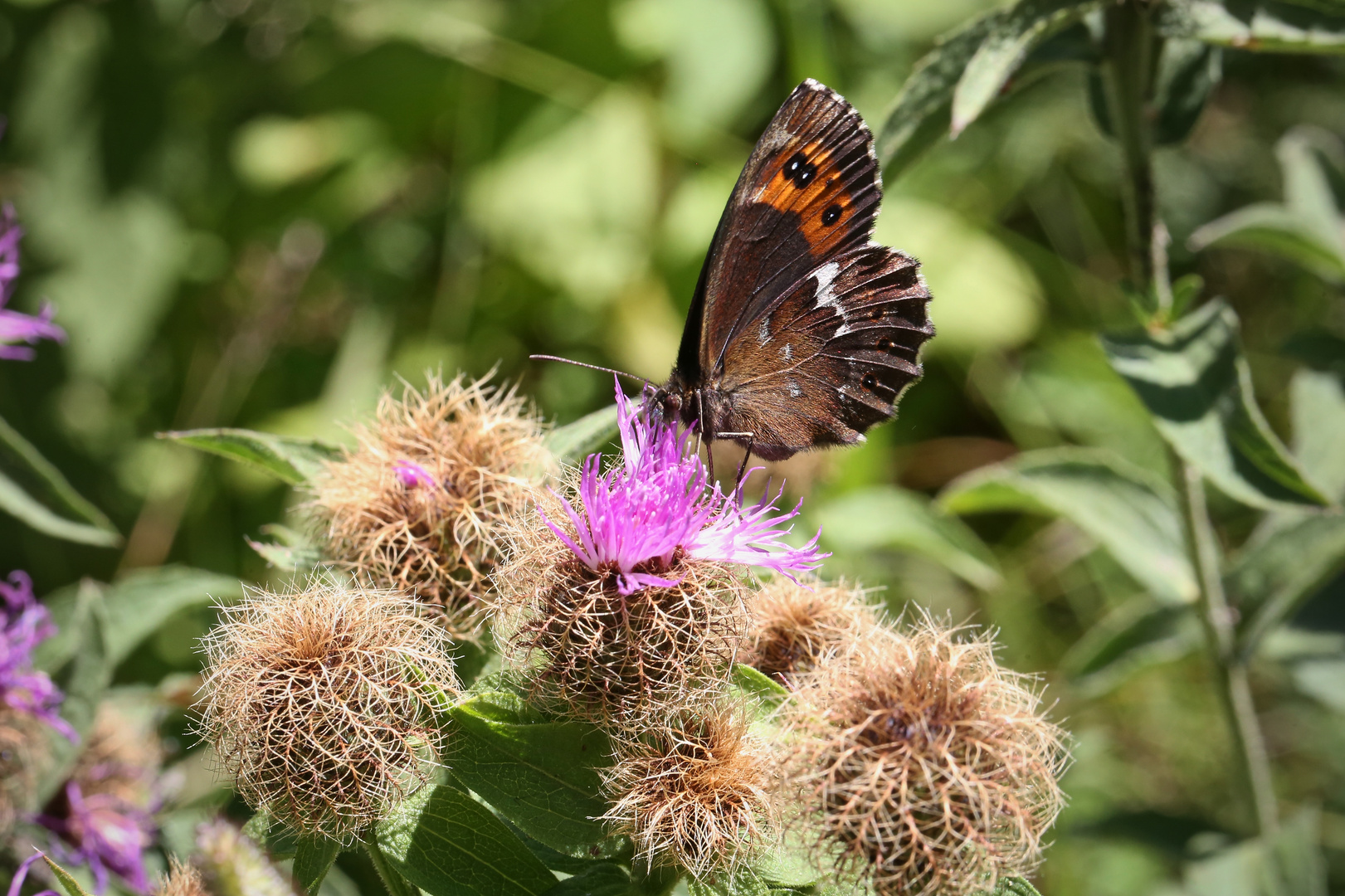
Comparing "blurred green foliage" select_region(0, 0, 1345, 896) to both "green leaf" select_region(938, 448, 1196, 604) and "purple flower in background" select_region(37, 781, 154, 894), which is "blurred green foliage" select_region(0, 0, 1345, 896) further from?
"purple flower in background" select_region(37, 781, 154, 894)

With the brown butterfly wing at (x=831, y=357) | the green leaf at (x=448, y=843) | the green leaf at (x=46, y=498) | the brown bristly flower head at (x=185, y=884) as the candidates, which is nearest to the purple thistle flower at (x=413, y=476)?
the green leaf at (x=448, y=843)

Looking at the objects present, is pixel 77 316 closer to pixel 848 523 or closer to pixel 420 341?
pixel 420 341

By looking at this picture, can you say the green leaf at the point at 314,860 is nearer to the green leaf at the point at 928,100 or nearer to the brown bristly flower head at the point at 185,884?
the brown bristly flower head at the point at 185,884

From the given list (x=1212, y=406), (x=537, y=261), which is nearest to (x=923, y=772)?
(x=1212, y=406)

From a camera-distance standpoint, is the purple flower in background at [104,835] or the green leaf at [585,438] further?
the purple flower in background at [104,835]

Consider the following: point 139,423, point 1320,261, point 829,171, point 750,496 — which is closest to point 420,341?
point 139,423
